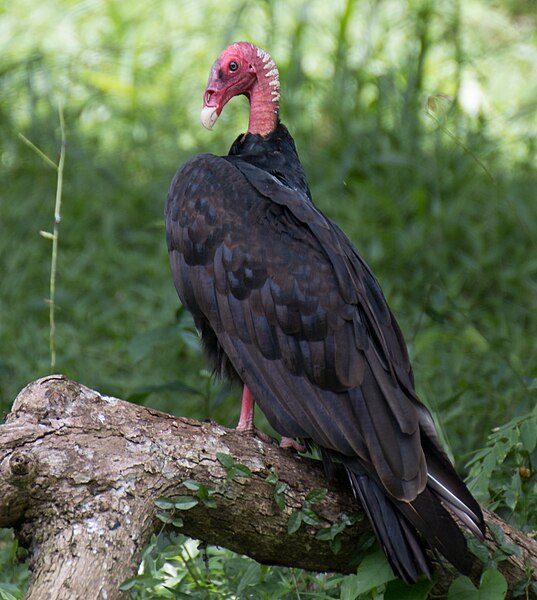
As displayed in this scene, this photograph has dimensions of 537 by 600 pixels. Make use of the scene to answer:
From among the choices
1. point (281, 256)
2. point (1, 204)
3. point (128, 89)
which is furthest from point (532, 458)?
point (128, 89)

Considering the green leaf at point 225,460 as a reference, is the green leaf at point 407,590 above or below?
below

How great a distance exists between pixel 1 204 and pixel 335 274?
372 centimetres

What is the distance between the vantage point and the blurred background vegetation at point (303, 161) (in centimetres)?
530

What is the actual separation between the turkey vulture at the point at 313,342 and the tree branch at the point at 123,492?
0.57 ft

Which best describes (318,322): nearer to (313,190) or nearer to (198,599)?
(198,599)

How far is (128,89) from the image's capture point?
23.8 ft

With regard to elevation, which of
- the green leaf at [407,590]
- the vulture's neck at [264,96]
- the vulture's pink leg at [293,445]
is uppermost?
the vulture's neck at [264,96]

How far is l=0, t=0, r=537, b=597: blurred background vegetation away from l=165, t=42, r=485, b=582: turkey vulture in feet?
3.96

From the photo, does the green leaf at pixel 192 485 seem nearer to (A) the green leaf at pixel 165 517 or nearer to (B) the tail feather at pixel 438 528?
(A) the green leaf at pixel 165 517

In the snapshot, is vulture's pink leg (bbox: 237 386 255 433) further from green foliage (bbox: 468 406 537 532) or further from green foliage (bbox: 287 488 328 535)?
green foliage (bbox: 468 406 537 532)

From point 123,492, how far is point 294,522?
1.61 feet

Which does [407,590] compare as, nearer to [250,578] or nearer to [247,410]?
[250,578]

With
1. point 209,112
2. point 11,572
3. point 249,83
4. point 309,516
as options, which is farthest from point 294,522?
point 249,83

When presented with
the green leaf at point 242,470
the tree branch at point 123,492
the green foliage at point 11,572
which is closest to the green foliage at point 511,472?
the tree branch at point 123,492
